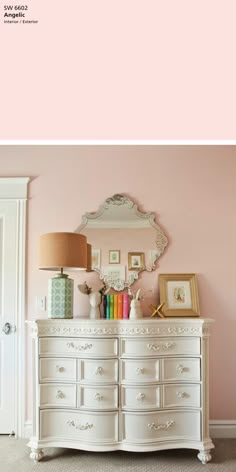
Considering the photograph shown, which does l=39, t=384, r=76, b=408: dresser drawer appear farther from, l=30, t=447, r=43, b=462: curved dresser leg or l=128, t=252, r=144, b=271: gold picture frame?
l=128, t=252, r=144, b=271: gold picture frame

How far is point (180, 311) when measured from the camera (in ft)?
9.86

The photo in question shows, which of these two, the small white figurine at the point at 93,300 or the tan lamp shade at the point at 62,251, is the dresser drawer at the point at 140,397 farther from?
the tan lamp shade at the point at 62,251

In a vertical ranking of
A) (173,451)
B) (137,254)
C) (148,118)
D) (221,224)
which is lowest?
(173,451)

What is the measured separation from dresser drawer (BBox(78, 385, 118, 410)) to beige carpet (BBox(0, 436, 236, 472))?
38 centimetres

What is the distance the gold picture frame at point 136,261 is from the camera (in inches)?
121

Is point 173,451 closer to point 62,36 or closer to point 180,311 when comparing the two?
point 180,311

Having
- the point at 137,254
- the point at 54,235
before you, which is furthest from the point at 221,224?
the point at 54,235

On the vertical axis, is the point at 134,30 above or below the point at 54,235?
above

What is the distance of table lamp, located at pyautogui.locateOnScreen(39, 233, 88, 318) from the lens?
8.62 ft

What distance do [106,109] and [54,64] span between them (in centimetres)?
22

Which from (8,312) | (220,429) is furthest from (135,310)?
(220,429)

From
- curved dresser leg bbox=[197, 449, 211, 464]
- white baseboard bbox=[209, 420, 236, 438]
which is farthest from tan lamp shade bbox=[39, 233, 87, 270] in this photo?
white baseboard bbox=[209, 420, 236, 438]

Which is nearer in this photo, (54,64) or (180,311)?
(54,64)

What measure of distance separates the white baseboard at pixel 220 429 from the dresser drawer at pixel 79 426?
21.6 inches
